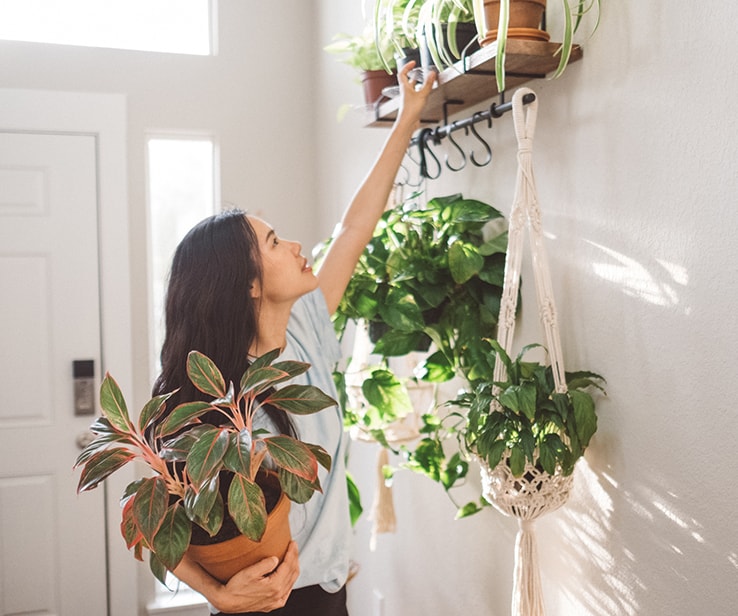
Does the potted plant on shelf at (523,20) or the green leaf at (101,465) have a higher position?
the potted plant on shelf at (523,20)

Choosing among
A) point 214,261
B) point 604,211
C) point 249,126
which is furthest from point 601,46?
point 249,126

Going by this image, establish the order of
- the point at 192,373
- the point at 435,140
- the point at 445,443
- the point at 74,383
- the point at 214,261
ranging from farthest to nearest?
the point at 74,383 < the point at 445,443 < the point at 435,140 < the point at 214,261 < the point at 192,373

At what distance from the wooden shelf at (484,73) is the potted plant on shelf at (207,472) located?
65 cm

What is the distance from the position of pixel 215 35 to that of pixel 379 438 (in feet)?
5.65

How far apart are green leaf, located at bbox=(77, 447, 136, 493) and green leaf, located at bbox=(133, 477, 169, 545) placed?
5cm

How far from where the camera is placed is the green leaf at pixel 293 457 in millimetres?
877

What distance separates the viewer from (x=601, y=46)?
1.29 metres

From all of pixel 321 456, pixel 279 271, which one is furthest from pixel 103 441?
pixel 279 271

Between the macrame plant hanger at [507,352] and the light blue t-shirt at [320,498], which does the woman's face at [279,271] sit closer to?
the light blue t-shirt at [320,498]

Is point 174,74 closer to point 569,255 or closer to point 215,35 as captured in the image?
point 215,35

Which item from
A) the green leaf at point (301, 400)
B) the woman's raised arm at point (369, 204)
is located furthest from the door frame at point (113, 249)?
the green leaf at point (301, 400)

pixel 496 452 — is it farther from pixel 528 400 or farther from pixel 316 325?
pixel 316 325

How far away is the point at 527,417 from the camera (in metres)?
1.24

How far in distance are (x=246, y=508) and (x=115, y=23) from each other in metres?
2.40
